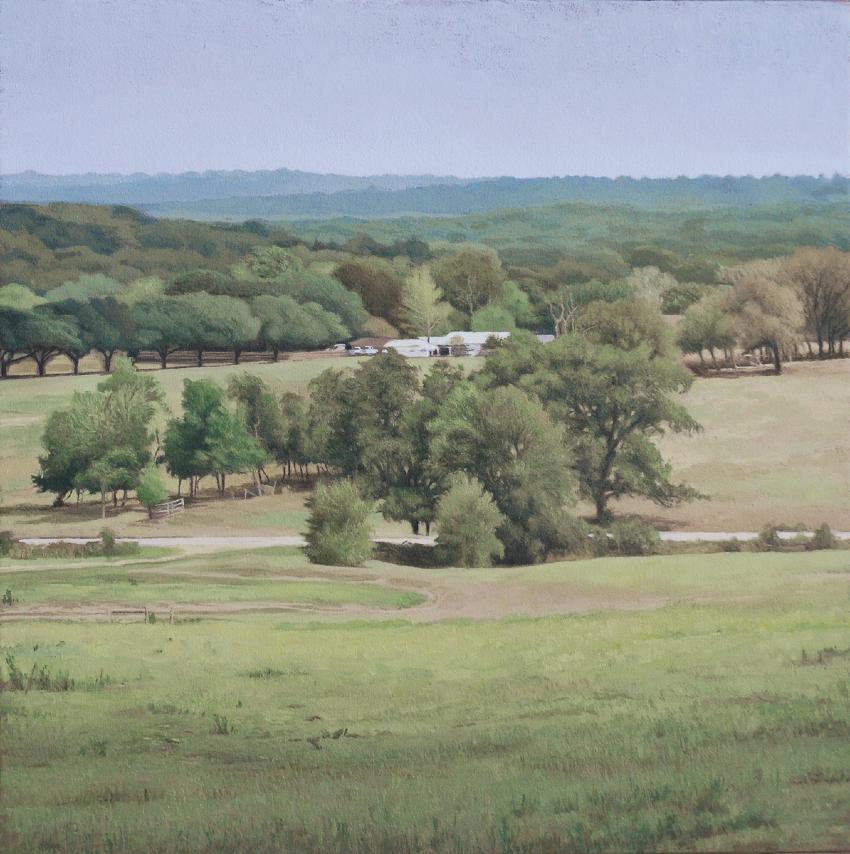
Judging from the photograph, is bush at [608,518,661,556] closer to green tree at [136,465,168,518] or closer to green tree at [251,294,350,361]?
green tree at [251,294,350,361]

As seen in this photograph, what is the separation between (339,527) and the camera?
5.63 m

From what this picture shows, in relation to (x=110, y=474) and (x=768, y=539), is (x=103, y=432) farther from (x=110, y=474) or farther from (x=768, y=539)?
(x=768, y=539)

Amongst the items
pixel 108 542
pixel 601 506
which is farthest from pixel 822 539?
pixel 108 542

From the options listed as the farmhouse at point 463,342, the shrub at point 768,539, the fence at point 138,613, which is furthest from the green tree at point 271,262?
the shrub at point 768,539

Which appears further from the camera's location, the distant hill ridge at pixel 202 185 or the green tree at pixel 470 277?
the green tree at pixel 470 277

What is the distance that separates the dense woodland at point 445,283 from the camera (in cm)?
554

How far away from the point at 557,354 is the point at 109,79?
2.32 metres

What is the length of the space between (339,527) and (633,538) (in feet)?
4.37

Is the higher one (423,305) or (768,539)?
(423,305)

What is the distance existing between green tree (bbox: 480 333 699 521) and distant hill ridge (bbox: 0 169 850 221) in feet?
2.41

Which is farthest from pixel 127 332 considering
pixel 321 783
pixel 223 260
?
pixel 321 783

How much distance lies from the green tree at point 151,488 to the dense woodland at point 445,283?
526 millimetres

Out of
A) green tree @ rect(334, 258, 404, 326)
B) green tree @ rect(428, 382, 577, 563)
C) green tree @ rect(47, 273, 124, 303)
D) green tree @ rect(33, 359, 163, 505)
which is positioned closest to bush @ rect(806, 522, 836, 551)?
green tree @ rect(428, 382, 577, 563)

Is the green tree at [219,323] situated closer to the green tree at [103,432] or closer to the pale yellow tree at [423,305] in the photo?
the green tree at [103,432]
